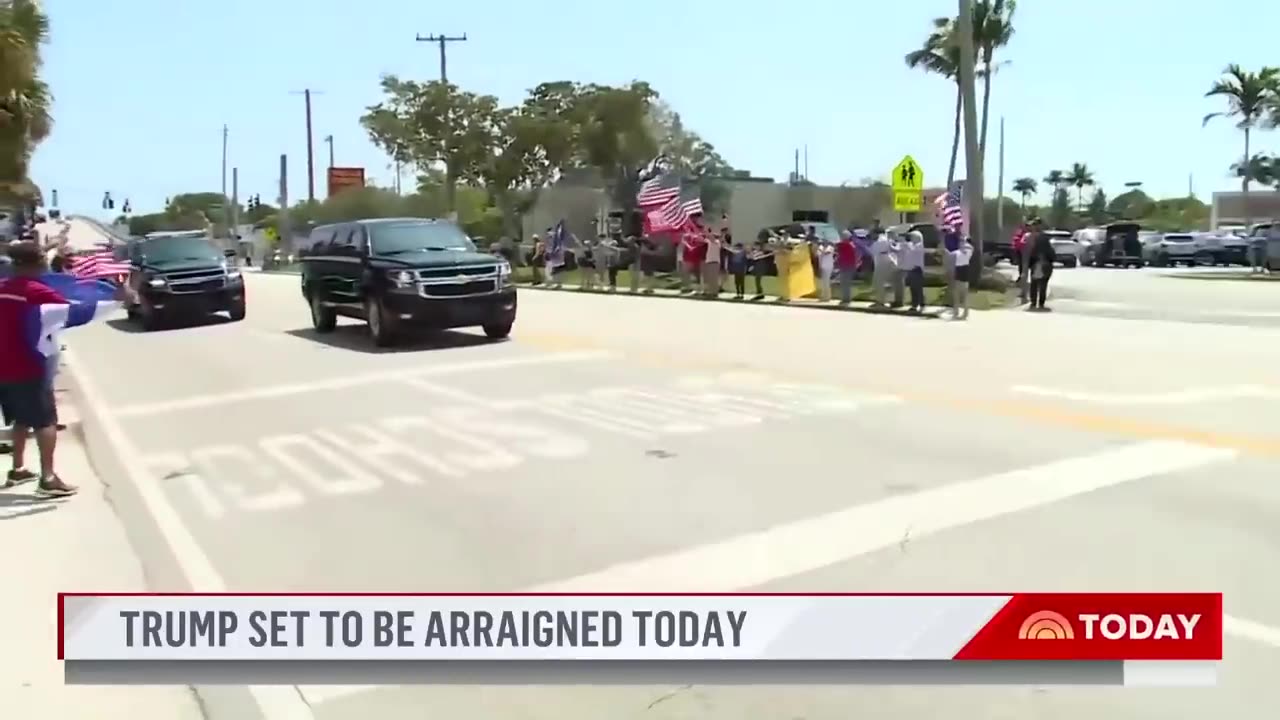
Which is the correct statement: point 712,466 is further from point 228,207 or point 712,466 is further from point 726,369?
point 228,207

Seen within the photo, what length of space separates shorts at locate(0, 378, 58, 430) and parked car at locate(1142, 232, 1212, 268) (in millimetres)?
53176

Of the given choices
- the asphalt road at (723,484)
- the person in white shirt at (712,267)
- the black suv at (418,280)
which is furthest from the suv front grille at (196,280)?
the person in white shirt at (712,267)

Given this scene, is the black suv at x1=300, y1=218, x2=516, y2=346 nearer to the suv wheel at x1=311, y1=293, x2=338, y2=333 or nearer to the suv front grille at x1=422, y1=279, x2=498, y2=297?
the suv front grille at x1=422, y1=279, x2=498, y2=297

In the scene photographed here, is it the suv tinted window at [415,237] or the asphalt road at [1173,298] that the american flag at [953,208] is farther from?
the suv tinted window at [415,237]

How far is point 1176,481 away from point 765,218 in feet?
209

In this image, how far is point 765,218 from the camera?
7212cm

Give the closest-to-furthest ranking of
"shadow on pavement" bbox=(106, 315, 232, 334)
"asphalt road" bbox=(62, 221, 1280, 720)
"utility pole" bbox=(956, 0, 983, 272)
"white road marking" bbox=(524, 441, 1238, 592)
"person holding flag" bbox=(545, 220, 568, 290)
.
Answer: "asphalt road" bbox=(62, 221, 1280, 720) → "white road marking" bbox=(524, 441, 1238, 592) → "shadow on pavement" bbox=(106, 315, 232, 334) → "utility pole" bbox=(956, 0, 983, 272) → "person holding flag" bbox=(545, 220, 568, 290)

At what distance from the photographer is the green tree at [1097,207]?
121375 mm

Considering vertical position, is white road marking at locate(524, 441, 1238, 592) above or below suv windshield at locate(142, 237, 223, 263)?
below

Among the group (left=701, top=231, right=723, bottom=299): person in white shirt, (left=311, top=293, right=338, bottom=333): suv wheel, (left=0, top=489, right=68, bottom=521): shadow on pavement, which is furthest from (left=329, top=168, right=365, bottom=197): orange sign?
(left=0, top=489, right=68, bottom=521): shadow on pavement

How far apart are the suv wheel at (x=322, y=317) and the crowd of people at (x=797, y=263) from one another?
1041 cm

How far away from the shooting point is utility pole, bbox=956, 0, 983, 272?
96.8 ft

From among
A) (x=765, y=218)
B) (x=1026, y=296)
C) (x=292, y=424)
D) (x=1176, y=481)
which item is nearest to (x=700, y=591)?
(x=1176, y=481)

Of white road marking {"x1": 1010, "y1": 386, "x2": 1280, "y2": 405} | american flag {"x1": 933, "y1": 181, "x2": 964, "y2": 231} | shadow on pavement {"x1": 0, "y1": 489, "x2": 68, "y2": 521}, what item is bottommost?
shadow on pavement {"x1": 0, "y1": 489, "x2": 68, "y2": 521}
